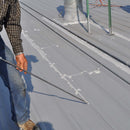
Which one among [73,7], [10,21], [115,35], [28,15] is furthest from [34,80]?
[28,15]

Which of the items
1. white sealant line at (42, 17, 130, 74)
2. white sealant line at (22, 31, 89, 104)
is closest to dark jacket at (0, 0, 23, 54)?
white sealant line at (22, 31, 89, 104)

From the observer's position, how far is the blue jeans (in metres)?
2.30

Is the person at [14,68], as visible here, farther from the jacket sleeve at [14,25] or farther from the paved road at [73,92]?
the paved road at [73,92]

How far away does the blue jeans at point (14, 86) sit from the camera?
2.30 meters

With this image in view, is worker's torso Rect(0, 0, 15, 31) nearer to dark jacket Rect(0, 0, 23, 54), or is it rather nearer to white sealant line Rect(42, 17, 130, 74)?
dark jacket Rect(0, 0, 23, 54)

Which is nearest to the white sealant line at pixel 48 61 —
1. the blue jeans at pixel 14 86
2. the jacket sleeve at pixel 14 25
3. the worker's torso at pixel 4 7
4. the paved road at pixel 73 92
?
the paved road at pixel 73 92

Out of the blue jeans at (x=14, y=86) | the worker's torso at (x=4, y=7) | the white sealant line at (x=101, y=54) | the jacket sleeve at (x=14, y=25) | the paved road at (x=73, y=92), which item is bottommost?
the paved road at (x=73, y=92)

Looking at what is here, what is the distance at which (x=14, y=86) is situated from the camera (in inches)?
90.7

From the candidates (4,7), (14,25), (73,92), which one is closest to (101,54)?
(73,92)

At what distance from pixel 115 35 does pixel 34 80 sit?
2822mm

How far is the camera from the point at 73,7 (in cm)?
677

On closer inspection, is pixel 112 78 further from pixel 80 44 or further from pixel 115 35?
pixel 115 35

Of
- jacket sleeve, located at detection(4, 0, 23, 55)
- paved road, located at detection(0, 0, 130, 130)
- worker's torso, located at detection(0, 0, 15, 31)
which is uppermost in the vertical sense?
worker's torso, located at detection(0, 0, 15, 31)

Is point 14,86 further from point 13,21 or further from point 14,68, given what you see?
point 13,21
